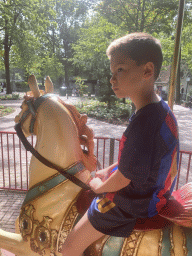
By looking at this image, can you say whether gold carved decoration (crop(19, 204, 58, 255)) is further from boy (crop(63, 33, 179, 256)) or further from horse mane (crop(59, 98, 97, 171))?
horse mane (crop(59, 98, 97, 171))

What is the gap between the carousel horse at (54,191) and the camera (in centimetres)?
138

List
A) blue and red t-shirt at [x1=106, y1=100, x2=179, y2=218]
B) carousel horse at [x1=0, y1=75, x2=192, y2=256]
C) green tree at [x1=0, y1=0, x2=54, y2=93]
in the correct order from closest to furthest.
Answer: blue and red t-shirt at [x1=106, y1=100, x2=179, y2=218], carousel horse at [x1=0, y1=75, x2=192, y2=256], green tree at [x1=0, y1=0, x2=54, y2=93]

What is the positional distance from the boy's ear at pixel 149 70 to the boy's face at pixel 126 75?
2 cm

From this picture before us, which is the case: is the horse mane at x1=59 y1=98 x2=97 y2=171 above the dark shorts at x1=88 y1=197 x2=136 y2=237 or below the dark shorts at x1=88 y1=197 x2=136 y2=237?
above

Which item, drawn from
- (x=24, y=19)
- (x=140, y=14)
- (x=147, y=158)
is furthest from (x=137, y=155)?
(x=24, y=19)

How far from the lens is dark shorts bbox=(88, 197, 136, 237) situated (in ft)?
4.08

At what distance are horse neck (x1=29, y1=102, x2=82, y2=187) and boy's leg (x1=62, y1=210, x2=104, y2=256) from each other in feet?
1.32

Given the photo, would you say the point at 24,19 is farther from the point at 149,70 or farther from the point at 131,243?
the point at 131,243

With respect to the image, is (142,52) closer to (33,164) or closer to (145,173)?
(145,173)

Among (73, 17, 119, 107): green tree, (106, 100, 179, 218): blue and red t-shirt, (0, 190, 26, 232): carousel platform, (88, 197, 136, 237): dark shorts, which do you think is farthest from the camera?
(73, 17, 119, 107): green tree

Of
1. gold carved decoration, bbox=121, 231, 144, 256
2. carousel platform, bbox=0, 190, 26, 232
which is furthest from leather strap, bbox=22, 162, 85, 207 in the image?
carousel platform, bbox=0, 190, 26, 232

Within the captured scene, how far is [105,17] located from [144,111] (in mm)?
11701

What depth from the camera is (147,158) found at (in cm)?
109

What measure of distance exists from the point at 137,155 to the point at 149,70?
458mm
